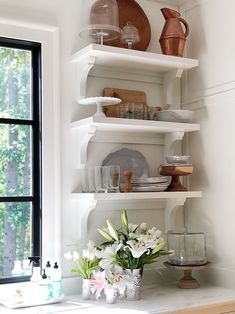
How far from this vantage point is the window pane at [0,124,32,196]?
229cm

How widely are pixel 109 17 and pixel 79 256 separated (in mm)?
1174

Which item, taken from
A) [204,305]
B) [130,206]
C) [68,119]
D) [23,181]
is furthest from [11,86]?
[204,305]

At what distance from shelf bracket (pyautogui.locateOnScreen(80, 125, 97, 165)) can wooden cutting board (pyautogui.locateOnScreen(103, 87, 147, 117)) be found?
0.17 m

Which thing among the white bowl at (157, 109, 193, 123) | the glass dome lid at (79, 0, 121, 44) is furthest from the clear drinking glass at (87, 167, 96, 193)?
the glass dome lid at (79, 0, 121, 44)

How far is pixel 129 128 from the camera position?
2463 mm

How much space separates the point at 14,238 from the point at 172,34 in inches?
51.9

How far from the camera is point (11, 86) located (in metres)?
2.35

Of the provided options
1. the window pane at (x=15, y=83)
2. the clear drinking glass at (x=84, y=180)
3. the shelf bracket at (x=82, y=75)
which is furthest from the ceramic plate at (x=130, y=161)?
the window pane at (x=15, y=83)

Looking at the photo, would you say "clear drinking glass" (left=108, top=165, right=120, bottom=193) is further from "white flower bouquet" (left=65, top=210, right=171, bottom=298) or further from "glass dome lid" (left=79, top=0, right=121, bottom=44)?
"glass dome lid" (left=79, top=0, right=121, bottom=44)

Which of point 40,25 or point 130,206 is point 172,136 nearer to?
point 130,206

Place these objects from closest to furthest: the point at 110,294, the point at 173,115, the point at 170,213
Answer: the point at 110,294 < the point at 173,115 < the point at 170,213

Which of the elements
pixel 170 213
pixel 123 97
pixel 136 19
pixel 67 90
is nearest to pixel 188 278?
pixel 170 213

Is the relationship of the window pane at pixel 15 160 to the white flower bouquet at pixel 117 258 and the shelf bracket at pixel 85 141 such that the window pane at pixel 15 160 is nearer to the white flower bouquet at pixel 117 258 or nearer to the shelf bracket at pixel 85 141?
the shelf bracket at pixel 85 141

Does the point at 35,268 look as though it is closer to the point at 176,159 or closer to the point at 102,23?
the point at 176,159
